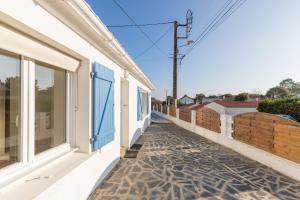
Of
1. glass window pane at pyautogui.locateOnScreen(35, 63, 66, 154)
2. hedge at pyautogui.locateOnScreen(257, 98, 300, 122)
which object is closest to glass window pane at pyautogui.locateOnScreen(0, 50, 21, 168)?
glass window pane at pyautogui.locateOnScreen(35, 63, 66, 154)

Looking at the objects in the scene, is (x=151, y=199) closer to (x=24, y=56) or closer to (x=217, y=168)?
(x=217, y=168)

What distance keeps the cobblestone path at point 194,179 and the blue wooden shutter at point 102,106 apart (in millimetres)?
965

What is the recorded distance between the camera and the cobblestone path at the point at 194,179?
12.8 feet

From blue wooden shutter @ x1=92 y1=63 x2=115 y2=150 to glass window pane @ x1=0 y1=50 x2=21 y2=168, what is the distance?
61.9 inches

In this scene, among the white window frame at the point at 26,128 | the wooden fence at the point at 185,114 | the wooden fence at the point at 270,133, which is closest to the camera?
the white window frame at the point at 26,128

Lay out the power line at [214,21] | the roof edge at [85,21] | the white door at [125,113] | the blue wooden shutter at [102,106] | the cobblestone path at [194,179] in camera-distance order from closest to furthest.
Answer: the roof edge at [85,21], the cobblestone path at [194,179], the blue wooden shutter at [102,106], the white door at [125,113], the power line at [214,21]

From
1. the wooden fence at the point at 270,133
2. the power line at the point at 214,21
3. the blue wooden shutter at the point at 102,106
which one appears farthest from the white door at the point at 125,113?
the power line at the point at 214,21

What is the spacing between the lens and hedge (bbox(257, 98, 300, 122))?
1116cm

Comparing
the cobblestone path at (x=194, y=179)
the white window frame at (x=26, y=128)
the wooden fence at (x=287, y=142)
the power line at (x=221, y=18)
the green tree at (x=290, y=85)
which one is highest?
the green tree at (x=290, y=85)

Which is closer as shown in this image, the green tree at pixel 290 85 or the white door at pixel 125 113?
the white door at pixel 125 113

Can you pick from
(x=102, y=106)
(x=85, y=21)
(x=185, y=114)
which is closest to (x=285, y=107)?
(x=185, y=114)

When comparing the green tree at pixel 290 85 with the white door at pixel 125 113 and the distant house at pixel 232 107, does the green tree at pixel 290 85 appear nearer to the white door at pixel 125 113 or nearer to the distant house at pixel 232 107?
the distant house at pixel 232 107

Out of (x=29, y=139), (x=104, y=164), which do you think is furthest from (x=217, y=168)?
(x=29, y=139)

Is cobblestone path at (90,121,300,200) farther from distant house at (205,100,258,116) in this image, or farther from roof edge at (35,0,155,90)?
distant house at (205,100,258,116)
